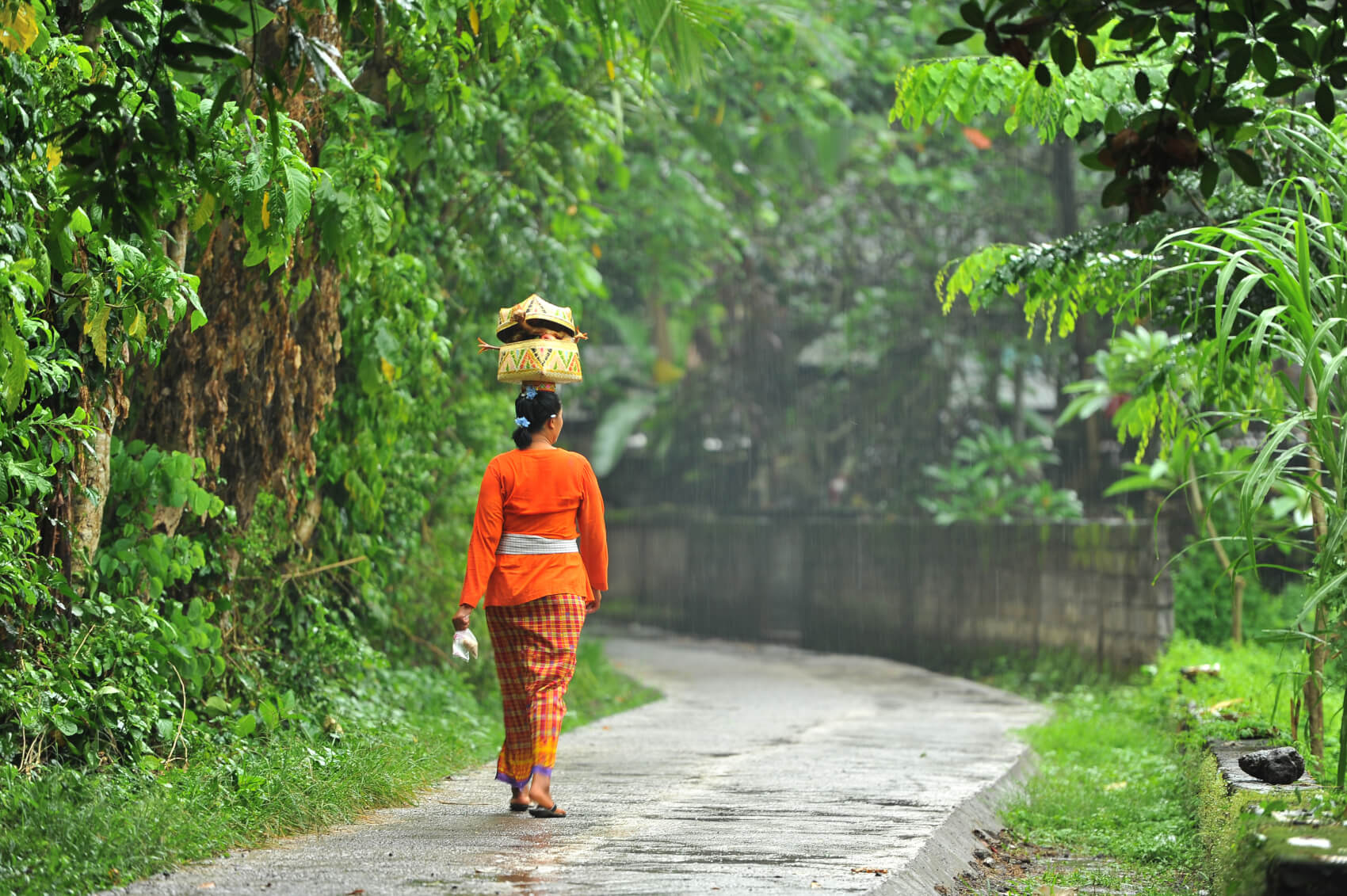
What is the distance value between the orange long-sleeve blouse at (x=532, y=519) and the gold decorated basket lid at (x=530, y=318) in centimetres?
50

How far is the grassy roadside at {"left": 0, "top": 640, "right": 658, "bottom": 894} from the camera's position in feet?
13.0

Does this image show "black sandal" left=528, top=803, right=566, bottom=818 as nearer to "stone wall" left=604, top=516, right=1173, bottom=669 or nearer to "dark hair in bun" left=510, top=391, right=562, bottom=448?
"dark hair in bun" left=510, top=391, right=562, bottom=448

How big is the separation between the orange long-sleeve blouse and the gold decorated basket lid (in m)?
0.50

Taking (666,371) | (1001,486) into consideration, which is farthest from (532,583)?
(666,371)

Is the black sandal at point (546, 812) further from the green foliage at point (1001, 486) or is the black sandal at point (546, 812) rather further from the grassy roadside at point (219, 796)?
the green foliage at point (1001, 486)

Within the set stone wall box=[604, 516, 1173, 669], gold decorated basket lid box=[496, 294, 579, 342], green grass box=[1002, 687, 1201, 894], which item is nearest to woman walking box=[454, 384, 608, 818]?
gold decorated basket lid box=[496, 294, 579, 342]

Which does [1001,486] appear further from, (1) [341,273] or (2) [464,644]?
(2) [464,644]

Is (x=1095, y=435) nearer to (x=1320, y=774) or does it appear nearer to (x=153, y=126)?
(x=1320, y=774)

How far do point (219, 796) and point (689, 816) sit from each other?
1.70m

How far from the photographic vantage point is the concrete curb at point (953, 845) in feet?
14.7

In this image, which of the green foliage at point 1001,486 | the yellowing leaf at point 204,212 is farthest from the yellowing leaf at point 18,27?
the green foliage at point 1001,486

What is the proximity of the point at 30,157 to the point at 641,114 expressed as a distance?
295 inches

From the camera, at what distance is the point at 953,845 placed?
17.6 ft

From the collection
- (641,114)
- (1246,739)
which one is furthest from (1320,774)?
(641,114)
